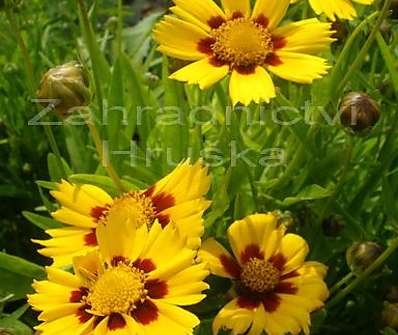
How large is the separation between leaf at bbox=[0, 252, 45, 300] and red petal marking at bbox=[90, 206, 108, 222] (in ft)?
0.37

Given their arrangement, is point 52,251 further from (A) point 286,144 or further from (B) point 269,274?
(A) point 286,144

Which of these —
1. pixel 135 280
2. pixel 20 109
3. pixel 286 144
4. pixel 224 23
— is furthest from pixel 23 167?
pixel 135 280

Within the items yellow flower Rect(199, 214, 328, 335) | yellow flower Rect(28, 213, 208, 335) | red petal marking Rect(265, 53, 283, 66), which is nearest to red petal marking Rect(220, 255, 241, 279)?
yellow flower Rect(199, 214, 328, 335)

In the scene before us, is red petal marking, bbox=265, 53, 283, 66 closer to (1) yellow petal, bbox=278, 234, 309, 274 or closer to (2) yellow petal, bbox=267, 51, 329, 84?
(2) yellow petal, bbox=267, 51, 329, 84

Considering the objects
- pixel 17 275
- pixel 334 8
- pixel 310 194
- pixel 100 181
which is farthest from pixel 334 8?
pixel 17 275

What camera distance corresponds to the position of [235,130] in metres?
1.10

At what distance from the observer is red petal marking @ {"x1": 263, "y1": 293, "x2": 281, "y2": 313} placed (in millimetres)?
961

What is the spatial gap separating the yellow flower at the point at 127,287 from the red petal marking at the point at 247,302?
12 cm

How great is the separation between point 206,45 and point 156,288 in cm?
31

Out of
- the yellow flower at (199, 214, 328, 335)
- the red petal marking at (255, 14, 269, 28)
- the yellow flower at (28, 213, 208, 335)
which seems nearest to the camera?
the yellow flower at (28, 213, 208, 335)

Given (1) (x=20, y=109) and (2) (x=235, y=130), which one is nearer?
(2) (x=235, y=130)

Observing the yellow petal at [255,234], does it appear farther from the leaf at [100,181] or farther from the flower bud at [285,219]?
the leaf at [100,181]

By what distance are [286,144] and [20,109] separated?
53 cm

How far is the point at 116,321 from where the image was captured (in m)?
0.85
